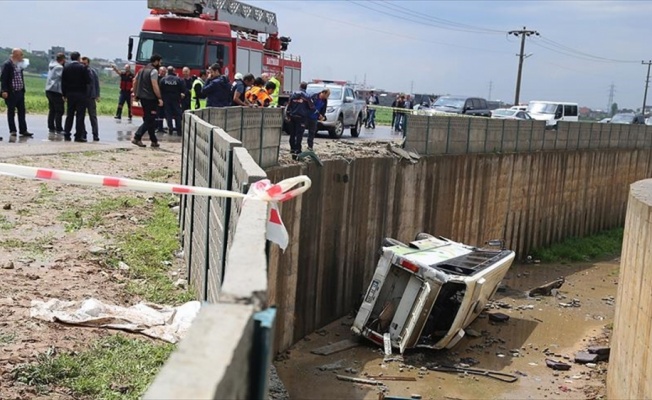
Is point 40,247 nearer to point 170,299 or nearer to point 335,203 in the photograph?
point 170,299

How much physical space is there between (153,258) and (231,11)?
1746cm

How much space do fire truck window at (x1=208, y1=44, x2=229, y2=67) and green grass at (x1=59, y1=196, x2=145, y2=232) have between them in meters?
11.2

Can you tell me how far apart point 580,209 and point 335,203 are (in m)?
15.0

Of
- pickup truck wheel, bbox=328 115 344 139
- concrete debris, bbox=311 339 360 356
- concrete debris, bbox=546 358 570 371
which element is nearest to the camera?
concrete debris, bbox=311 339 360 356

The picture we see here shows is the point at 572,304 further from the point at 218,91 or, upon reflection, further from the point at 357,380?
the point at 218,91

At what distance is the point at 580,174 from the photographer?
25.9m

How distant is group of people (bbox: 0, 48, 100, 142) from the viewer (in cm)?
1551

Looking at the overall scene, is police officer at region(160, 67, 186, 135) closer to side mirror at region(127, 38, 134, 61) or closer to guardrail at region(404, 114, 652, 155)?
side mirror at region(127, 38, 134, 61)

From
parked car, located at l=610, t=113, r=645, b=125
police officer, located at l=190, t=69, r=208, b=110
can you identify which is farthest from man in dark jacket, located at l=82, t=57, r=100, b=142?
parked car, located at l=610, t=113, r=645, b=125

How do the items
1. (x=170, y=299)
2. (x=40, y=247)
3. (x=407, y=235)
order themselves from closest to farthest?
(x=170, y=299)
(x=40, y=247)
(x=407, y=235)

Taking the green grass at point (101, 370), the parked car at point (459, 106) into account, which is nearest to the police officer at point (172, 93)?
the green grass at point (101, 370)

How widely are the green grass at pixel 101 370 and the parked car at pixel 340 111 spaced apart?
17.8m

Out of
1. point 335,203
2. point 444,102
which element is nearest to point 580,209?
point 444,102

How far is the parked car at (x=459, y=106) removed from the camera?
112 ft
